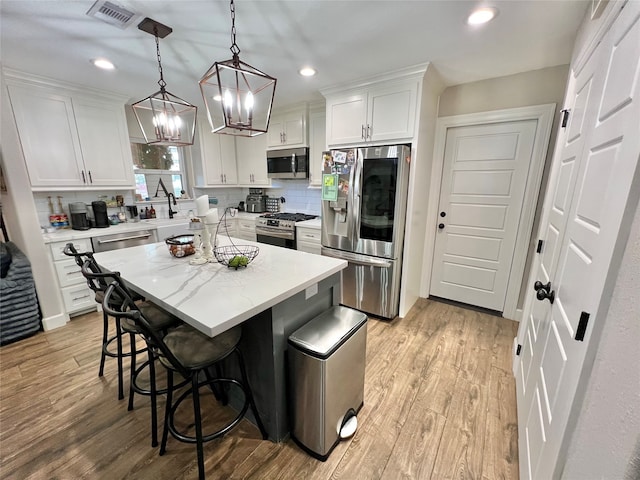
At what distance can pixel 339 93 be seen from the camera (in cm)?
279

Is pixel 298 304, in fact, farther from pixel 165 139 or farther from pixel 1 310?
pixel 1 310

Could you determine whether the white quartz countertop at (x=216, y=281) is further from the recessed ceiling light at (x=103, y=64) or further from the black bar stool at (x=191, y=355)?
the recessed ceiling light at (x=103, y=64)

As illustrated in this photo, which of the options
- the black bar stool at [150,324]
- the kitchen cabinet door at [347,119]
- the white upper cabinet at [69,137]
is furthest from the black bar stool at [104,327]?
the kitchen cabinet door at [347,119]

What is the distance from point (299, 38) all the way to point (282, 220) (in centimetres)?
211

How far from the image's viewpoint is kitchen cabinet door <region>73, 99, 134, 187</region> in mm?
2842

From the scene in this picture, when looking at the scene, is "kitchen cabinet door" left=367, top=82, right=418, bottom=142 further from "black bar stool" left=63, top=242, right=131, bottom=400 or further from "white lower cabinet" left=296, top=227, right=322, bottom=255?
"black bar stool" left=63, top=242, right=131, bottom=400

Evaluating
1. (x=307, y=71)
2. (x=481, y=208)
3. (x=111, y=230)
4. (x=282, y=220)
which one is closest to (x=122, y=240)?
(x=111, y=230)

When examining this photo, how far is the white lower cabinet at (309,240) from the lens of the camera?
10.8ft

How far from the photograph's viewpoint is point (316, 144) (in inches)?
134

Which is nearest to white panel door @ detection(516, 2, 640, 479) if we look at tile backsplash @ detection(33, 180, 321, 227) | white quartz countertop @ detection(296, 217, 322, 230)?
white quartz countertop @ detection(296, 217, 322, 230)

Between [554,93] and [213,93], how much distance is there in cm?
331

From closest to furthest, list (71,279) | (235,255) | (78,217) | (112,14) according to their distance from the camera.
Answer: (112,14) → (235,255) → (71,279) → (78,217)

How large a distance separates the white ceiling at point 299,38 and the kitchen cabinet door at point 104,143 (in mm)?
347

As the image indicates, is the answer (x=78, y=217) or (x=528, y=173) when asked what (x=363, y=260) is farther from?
(x=78, y=217)
